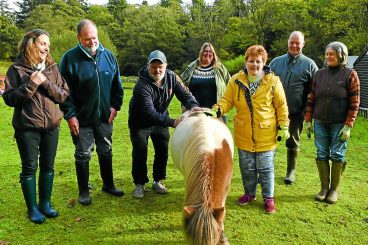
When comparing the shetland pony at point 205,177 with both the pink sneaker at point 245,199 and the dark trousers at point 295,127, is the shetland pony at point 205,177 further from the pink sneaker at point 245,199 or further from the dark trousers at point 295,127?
the dark trousers at point 295,127

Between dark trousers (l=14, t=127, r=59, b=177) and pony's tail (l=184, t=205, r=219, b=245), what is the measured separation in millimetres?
1986

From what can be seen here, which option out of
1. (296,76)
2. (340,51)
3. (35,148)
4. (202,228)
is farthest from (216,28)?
(202,228)

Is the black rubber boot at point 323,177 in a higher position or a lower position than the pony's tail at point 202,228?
lower

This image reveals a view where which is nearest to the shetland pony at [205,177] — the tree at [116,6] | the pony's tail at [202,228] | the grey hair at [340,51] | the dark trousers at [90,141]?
the pony's tail at [202,228]

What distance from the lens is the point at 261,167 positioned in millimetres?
3959

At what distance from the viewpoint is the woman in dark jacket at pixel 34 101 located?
10.6ft

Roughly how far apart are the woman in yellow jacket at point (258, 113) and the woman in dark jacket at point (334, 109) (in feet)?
2.08

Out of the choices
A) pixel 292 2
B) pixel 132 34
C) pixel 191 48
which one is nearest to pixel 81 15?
pixel 132 34

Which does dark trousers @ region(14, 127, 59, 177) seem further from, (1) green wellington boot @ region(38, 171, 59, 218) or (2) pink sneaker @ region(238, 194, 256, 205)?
(2) pink sneaker @ region(238, 194, 256, 205)

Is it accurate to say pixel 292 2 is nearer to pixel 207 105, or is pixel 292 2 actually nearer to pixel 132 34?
pixel 132 34

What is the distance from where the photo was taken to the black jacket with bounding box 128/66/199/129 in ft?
12.6

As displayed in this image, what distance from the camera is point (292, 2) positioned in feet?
93.6

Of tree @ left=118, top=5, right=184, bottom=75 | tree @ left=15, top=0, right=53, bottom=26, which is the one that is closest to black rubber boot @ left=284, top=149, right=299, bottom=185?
tree @ left=118, top=5, right=184, bottom=75

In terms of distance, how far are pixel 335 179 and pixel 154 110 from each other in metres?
2.49
